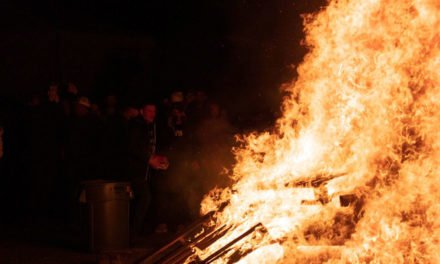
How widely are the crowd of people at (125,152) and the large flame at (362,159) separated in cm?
218

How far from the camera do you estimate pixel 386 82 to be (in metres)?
6.34

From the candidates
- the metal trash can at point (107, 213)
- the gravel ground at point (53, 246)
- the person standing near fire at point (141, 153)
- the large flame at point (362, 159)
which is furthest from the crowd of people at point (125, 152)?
the large flame at point (362, 159)

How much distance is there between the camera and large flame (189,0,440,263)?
5.53 meters

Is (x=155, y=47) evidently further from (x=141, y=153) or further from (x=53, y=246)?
(x=53, y=246)

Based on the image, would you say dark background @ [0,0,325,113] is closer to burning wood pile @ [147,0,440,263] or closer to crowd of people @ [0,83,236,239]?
crowd of people @ [0,83,236,239]

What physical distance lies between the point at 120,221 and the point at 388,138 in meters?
4.20

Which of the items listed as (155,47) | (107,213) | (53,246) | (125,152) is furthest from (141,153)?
(155,47)

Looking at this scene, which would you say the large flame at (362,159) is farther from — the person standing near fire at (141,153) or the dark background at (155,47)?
the dark background at (155,47)

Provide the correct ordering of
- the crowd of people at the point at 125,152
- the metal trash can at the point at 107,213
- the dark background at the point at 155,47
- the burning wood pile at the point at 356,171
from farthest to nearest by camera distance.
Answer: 1. the dark background at the point at 155,47
2. the crowd of people at the point at 125,152
3. the metal trash can at the point at 107,213
4. the burning wood pile at the point at 356,171

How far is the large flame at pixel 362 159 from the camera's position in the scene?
5.53 metres

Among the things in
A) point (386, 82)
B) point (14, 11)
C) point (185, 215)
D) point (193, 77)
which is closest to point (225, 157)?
point (185, 215)

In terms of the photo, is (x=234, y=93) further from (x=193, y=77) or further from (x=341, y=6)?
(x=341, y=6)

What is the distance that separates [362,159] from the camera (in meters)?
5.92

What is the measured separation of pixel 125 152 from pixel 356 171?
422 cm
